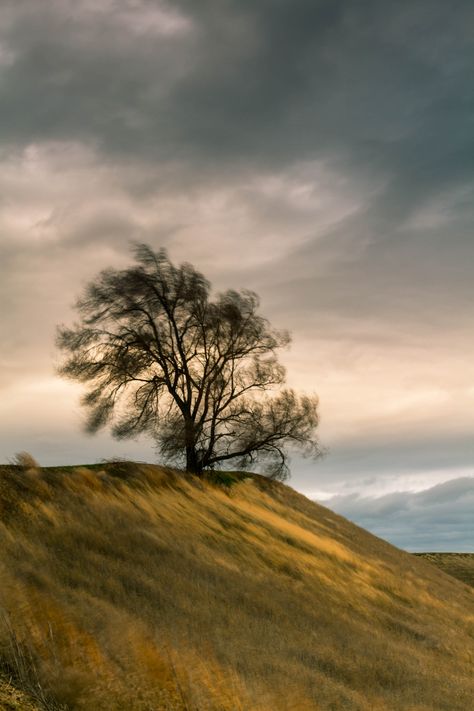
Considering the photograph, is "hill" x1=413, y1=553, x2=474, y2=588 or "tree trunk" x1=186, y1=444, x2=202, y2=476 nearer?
"tree trunk" x1=186, y1=444, x2=202, y2=476

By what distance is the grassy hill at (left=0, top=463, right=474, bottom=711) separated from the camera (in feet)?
31.6

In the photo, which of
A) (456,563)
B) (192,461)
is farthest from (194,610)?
(456,563)

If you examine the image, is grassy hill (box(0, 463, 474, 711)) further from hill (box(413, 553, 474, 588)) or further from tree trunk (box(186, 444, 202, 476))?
hill (box(413, 553, 474, 588))

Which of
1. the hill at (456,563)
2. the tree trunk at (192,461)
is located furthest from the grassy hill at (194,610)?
the hill at (456,563)

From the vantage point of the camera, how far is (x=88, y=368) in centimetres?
2938

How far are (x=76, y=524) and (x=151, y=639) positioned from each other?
268 inches

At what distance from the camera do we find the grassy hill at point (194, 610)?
962 cm

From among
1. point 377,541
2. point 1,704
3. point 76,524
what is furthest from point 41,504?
Result: point 377,541

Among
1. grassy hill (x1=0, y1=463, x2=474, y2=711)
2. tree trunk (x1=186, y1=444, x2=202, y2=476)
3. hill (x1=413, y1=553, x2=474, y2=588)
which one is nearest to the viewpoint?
grassy hill (x1=0, y1=463, x2=474, y2=711)

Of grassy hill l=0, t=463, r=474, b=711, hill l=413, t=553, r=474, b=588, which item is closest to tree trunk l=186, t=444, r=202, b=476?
grassy hill l=0, t=463, r=474, b=711

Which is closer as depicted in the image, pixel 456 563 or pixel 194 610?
pixel 194 610

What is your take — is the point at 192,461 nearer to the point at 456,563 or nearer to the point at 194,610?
the point at 194,610

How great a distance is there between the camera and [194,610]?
14.2 metres

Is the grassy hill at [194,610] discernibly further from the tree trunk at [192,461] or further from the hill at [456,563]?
the hill at [456,563]
